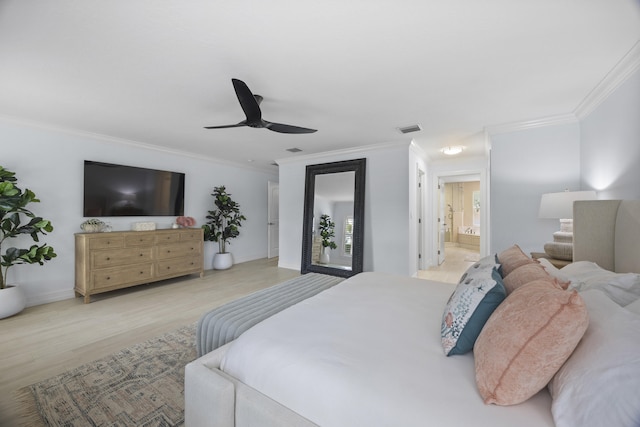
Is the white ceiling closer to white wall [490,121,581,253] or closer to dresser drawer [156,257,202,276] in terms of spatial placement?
white wall [490,121,581,253]

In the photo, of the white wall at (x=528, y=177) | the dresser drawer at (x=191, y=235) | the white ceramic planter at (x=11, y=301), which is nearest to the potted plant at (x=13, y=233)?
the white ceramic planter at (x=11, y=301)

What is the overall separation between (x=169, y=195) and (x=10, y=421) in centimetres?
367

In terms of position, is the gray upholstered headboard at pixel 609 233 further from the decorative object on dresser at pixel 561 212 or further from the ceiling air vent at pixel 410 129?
the ceiling air vent at pixel 410 129

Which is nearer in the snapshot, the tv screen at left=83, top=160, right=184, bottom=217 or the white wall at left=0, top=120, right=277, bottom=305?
the white wall at left=0, top=120, right=277, bottom=305

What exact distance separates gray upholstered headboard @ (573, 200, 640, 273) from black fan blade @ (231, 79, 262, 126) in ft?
9.25

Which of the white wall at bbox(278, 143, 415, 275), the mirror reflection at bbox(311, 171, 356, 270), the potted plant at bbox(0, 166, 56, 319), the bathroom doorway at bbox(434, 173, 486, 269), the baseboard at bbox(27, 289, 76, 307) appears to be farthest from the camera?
the bathroom doorway at bbox(434, 173, 486, 269)

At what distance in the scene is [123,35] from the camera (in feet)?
5.64

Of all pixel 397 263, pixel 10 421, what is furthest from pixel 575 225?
pixel 10 421

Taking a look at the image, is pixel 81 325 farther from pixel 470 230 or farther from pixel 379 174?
pixel 470 230

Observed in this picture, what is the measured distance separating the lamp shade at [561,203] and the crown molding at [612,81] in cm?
91

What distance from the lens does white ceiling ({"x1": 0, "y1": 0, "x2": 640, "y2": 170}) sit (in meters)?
1.53

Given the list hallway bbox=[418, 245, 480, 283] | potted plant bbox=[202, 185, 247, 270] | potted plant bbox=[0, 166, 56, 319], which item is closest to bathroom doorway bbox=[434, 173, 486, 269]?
hallway bbox=[418, 245, 480, 283]

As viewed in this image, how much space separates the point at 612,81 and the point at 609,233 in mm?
1328

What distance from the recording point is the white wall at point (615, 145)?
202 centimetres
